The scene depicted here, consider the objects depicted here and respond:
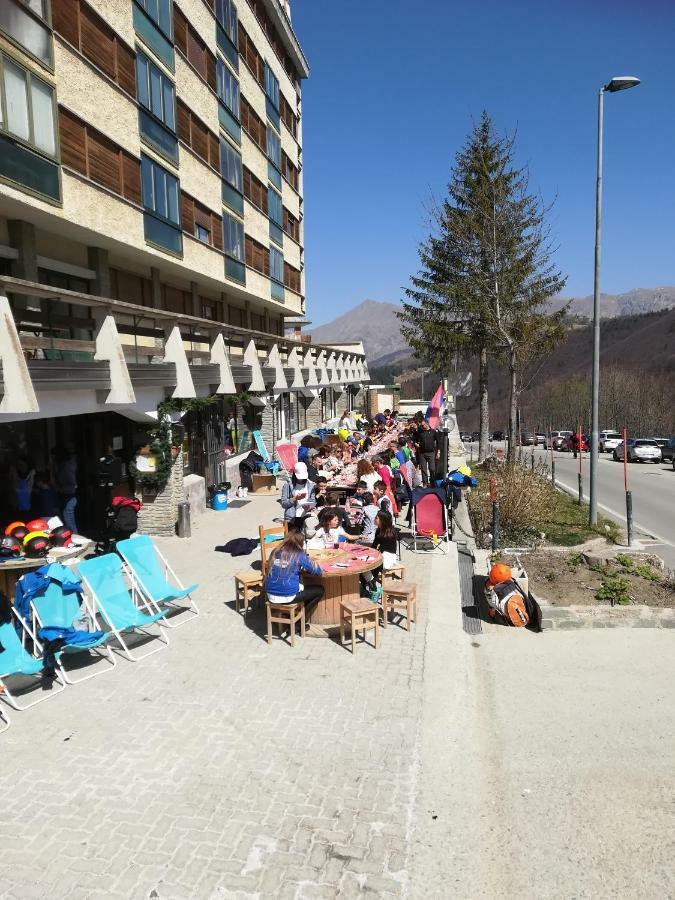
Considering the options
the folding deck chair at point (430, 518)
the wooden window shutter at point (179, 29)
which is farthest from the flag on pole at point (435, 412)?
the wooden window shutter at point (179, 29)

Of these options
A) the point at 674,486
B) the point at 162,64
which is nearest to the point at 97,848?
the point at 162,64

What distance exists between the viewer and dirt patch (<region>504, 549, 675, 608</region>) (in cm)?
905

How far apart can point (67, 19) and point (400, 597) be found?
13.2m

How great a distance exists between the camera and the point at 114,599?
7699 millimetres

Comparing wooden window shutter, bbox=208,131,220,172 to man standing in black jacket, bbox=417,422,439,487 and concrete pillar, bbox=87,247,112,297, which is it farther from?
man standing in black jacket, bbox=417,422,439,487

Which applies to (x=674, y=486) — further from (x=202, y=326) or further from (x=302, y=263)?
(x=302, y=263)

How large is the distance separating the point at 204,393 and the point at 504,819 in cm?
1216

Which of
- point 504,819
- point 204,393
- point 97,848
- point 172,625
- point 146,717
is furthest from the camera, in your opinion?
point 204,393

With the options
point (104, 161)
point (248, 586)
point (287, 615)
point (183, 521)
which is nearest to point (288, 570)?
point (287, 615)

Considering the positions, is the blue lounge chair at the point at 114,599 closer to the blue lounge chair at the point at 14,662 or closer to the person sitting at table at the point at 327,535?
the blue lounge chair at the point at 14,662

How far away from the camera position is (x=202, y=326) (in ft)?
46.8

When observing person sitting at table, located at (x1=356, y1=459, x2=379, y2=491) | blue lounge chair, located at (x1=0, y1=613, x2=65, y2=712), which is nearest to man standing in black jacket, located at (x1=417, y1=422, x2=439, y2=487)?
person sitting at table, located at (x1=356, y1=459, x2=379, y2=491)

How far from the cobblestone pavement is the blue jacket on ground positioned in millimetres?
706

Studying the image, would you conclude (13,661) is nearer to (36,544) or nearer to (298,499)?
(36,544)
